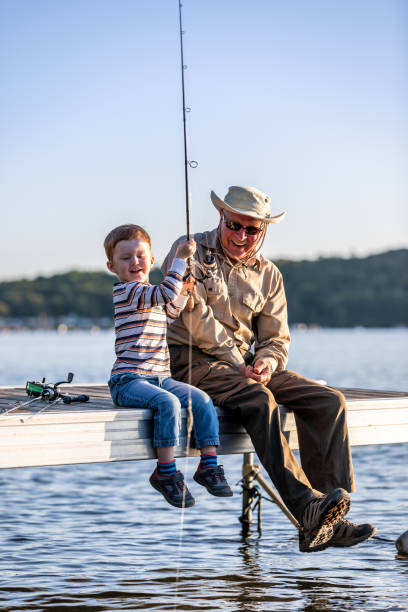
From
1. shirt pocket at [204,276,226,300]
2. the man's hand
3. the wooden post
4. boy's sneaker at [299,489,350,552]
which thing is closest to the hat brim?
shirt pocket at [204,276,226,300]

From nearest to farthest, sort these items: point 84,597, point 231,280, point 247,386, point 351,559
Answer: point 247,386
point 231,280
point 84,597
point 351,559

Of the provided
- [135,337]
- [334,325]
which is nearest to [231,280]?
[135,337]

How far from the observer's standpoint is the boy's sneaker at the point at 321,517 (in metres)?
5.46

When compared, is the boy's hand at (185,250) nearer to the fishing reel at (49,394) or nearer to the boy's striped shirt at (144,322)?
the boy's striped shirt at (144,322)

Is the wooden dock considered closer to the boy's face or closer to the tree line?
the boy's face

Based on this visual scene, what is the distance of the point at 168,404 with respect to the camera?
5586 millimetres

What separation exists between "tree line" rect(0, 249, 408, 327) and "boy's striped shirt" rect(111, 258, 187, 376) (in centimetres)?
9221

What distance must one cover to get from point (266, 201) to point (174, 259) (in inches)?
35.8

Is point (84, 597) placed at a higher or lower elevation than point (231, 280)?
lower

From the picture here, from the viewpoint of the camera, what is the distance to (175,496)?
18.0 feet

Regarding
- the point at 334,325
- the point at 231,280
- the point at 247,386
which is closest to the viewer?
A: the point at 247,386

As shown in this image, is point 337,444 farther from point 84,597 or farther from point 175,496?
point 84,597

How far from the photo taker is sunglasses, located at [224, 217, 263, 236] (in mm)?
6219

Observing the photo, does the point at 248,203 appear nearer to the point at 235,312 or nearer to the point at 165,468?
the point at 235,312
